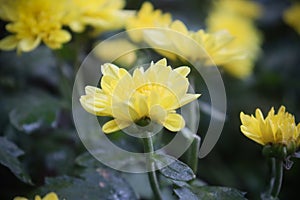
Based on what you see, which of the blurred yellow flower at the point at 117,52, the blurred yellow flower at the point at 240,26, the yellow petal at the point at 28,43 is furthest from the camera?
the blurred yellow flower at the point at 240,26

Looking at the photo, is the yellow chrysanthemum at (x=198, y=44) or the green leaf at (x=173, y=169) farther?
the yellow chrysanthemum at (x=198, y=44)

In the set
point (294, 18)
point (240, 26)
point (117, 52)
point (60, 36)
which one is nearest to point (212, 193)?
point (60, 36)

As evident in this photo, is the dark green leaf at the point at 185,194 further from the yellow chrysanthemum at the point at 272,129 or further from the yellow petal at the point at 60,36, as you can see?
the yellow petal at the point at 60,36

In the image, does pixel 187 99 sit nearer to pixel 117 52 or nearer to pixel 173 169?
pixel 173 169

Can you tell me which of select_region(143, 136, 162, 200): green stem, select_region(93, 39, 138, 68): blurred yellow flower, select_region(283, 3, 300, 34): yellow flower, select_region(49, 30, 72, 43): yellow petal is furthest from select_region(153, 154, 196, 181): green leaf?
select_region(283, 3, 300, 34): yellow flower

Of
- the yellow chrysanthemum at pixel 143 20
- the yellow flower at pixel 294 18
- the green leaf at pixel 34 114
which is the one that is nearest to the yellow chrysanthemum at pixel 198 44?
the yellow chrysanthemum at pixel 143 20

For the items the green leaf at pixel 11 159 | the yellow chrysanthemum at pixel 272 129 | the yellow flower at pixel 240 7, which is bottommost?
the green leaf at pixel 11 159

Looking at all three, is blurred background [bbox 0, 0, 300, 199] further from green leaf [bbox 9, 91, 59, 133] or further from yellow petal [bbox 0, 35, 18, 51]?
yellow petal [bbox 0, 35, 18, 51]
